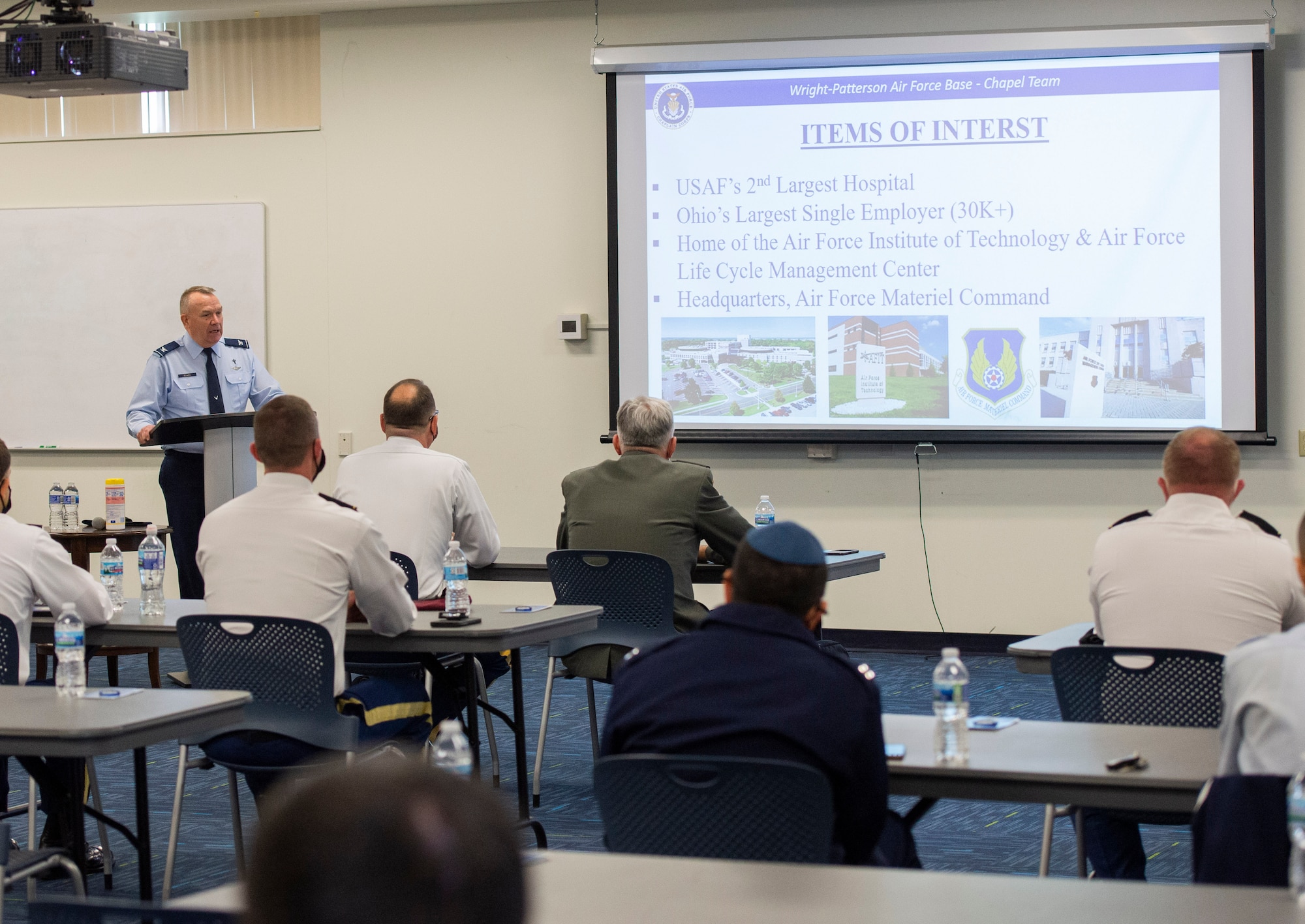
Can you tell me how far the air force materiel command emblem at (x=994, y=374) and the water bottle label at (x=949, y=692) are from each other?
443cm

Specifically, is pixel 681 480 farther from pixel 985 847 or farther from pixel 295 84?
pixel 295 84

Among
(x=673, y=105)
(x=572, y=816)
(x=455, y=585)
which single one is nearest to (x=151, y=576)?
(x=455, y=585)

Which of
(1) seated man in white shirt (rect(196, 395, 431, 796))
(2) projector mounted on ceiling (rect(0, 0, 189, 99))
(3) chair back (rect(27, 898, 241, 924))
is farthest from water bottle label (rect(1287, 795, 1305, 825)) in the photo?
(2) projector mounted on ceiling (rect(0, 0, 189, 99))

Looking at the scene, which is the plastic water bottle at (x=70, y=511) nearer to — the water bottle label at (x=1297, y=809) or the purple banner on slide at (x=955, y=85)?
the purple banner on slide at (x=955, y=85)

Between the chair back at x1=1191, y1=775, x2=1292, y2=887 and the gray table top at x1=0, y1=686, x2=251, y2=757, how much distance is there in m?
1.79

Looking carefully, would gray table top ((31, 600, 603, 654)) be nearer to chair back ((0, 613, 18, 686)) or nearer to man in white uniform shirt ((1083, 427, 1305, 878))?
chair back ((0, 613, 18, 686))

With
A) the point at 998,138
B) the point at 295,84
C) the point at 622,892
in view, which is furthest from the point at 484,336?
the point at 622,892

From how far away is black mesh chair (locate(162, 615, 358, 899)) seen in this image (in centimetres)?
309

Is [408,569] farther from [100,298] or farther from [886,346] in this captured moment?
[100,298]

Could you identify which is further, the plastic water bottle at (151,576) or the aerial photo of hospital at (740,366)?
the aerial photo of hospital at (740,366)

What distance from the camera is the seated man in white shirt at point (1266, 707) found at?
72.9 inches

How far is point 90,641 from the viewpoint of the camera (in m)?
3.60

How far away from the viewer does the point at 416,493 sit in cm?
414

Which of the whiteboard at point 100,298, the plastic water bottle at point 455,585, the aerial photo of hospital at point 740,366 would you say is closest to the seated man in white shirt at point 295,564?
the plastic water bottle at point 455,585
